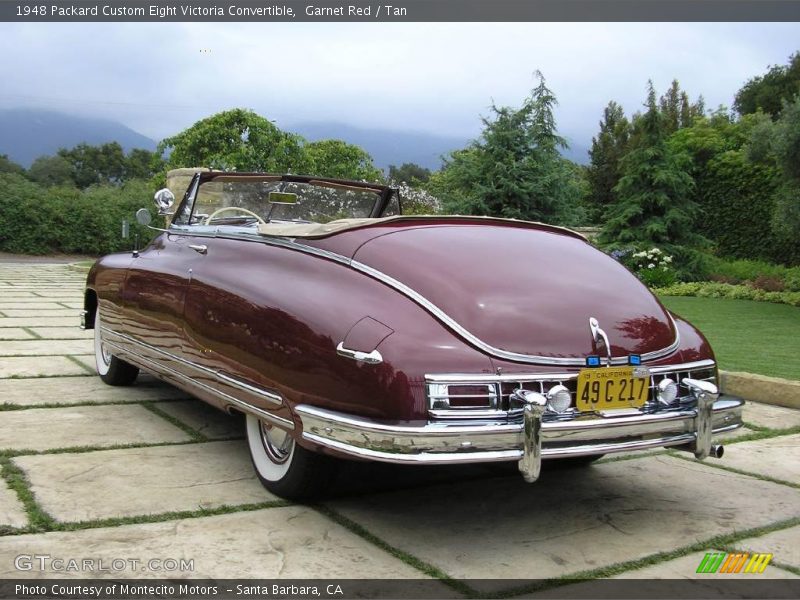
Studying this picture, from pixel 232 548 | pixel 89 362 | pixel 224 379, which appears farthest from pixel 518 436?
pixel 89 362

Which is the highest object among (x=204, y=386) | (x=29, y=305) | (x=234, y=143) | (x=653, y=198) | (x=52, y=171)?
(x=234, y=143)

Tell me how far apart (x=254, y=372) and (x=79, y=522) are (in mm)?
834

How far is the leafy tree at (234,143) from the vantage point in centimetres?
2327

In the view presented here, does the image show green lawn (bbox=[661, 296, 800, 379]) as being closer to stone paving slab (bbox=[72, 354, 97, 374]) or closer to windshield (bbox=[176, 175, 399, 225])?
windshield (bbox=[176, 175, 399, 225])

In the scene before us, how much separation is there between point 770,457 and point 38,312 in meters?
8.06

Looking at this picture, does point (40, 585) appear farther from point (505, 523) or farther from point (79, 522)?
point (505, 523)

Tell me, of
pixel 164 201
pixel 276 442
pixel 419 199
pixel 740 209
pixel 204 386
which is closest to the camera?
pixel 276 442

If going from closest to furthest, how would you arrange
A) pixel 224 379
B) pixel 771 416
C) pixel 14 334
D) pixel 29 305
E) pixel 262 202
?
pixel 224 379 → pixel 262 202 → pixel 771 416 → pixel 14 334 → pixel 29 305

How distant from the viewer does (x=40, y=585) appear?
2.35m

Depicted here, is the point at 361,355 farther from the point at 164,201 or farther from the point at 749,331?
the point at 749,331

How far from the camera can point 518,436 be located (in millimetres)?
2643

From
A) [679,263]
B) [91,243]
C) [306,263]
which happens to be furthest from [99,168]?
[306,263]

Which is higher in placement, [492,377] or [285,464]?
[492,377]

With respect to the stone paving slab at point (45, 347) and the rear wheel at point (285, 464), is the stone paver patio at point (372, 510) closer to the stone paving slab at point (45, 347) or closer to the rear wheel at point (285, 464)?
the rear wheel at point (285, 464)
